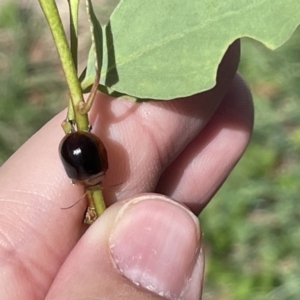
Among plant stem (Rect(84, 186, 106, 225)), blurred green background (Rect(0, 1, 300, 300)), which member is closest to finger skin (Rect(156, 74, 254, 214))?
plant stem (Rect(84, 186, 106, 225))

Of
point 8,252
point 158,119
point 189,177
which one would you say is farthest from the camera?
point 189,177

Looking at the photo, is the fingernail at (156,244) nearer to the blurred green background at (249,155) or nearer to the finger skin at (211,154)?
the finger skin at (211,154)

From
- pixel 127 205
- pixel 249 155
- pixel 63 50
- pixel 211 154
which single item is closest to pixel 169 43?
pixel 63 50

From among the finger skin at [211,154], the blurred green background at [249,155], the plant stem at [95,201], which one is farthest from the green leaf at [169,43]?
the blurred green background at [249,155]

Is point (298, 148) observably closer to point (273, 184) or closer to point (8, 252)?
point (273, 184)

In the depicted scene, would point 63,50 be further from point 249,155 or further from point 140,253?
point 249,155

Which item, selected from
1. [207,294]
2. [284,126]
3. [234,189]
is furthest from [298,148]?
[207,294]
